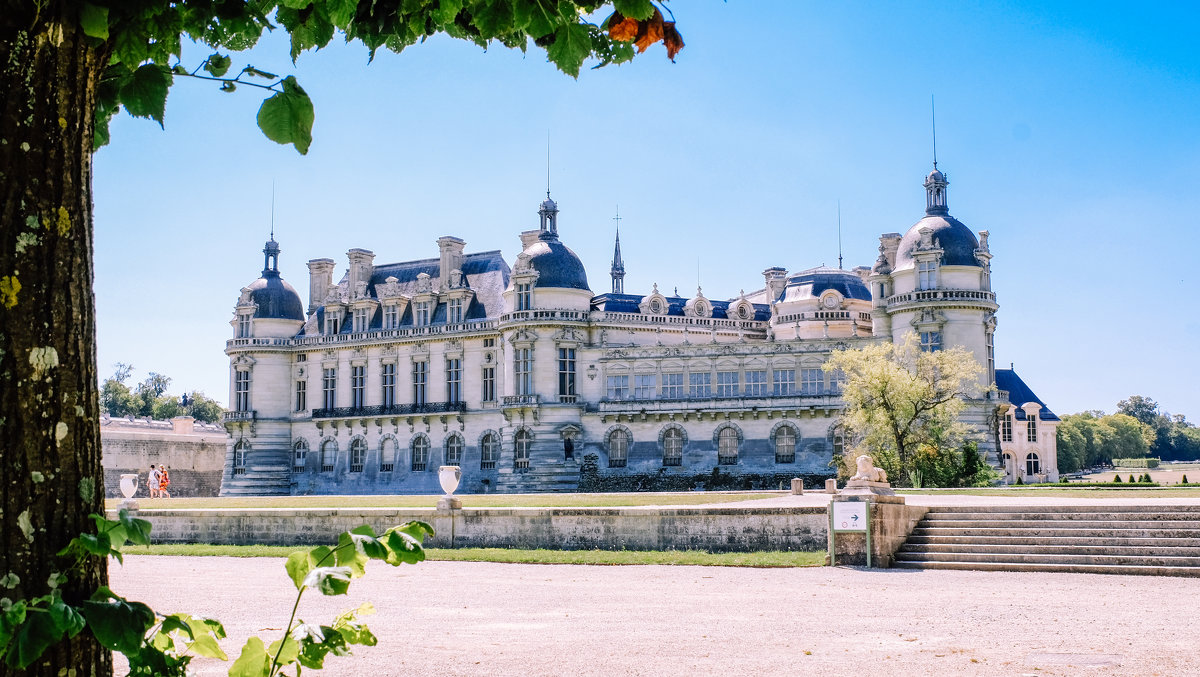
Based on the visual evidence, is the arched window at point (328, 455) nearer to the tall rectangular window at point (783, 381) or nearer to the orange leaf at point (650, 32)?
the tall rectangular window at point (783, 381)

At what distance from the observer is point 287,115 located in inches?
166

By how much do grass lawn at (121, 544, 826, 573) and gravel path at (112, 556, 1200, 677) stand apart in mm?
897

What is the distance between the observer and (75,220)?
3.96 metres

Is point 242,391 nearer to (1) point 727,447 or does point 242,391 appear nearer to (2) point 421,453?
(2) point 421,453

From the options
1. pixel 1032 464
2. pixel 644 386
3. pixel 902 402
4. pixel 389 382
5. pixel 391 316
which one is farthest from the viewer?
pixel 1032 464

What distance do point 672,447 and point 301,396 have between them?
24352 mm

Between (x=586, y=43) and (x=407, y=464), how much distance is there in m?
59.5

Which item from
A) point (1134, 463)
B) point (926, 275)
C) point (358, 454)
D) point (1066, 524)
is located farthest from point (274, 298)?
point (1134, 463)

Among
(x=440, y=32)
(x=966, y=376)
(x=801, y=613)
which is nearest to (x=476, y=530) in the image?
(x=801, y=613)

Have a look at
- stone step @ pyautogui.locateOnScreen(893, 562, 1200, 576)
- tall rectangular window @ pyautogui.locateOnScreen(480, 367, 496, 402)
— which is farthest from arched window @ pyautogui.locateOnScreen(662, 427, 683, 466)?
stone step @ pyautogui.locateOnScreen(893, 562, 1200, 576)

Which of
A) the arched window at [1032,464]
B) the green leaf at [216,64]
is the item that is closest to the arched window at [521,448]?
the arched window at [1032,464]

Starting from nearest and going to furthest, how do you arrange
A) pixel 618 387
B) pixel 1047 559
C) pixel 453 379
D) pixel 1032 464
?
1. pixel 1047 559
2. pixel 618 387
3. pixel 453 379
4. pixel 1032 464

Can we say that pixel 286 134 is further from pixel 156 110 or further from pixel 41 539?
pixel 41 539

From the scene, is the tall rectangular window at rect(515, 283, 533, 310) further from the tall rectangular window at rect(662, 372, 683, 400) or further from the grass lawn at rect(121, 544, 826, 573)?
the grass lawn at rect(121, 544, 826, 573)
